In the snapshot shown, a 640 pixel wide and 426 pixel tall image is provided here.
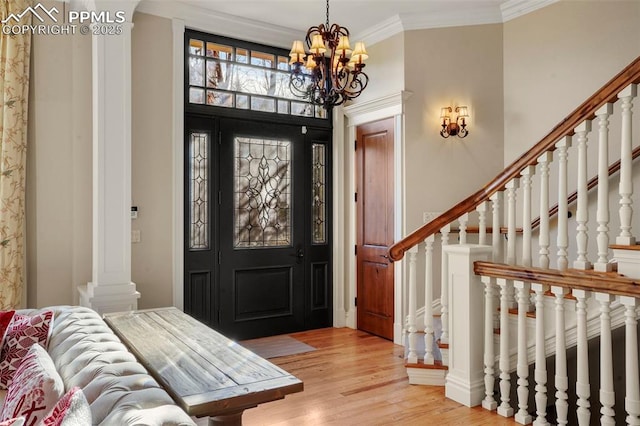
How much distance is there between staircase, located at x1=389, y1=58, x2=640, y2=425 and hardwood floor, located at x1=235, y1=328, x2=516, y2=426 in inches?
6.2

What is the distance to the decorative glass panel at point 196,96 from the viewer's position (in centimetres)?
425

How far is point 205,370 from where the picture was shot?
1.89m

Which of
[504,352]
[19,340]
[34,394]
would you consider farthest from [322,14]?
[34,394]

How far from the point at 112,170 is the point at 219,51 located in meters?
1.69

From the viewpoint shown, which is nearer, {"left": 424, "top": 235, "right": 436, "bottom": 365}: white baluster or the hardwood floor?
the hardwood floor

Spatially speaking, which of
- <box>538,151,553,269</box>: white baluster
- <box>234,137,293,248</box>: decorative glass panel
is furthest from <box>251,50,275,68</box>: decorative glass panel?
<box>538,151,553,269</box>: white baluster

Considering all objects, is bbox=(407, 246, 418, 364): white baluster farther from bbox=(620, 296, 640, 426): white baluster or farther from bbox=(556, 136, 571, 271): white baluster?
bbox=(620, 296, 640, 426): white baluster

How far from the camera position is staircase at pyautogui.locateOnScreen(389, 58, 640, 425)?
7.66 ft

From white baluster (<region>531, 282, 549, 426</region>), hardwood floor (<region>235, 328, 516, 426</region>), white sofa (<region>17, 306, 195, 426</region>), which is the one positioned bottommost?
hardwood floor (<region>235, 328, 516, 426</region>)

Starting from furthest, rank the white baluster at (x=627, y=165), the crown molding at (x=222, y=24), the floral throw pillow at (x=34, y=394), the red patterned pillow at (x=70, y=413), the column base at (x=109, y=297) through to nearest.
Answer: the crown molding at (x=222, y=24)
the column base at (x=109, y=297)
the white baluster at (x=627, y=165)
the floral throw pillow at (x=34, y=394)
the red patterned pillow at (x=70, y=413)

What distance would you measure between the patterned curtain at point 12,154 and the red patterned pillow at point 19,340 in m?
1.39

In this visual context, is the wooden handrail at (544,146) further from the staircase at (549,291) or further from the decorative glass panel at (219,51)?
the decorative glass panel at (219,51)

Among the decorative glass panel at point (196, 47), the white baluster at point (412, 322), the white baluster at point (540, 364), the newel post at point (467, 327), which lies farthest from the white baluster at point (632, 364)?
the decorative glass panel at point (196, 47)

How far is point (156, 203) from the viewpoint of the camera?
3.99 m
